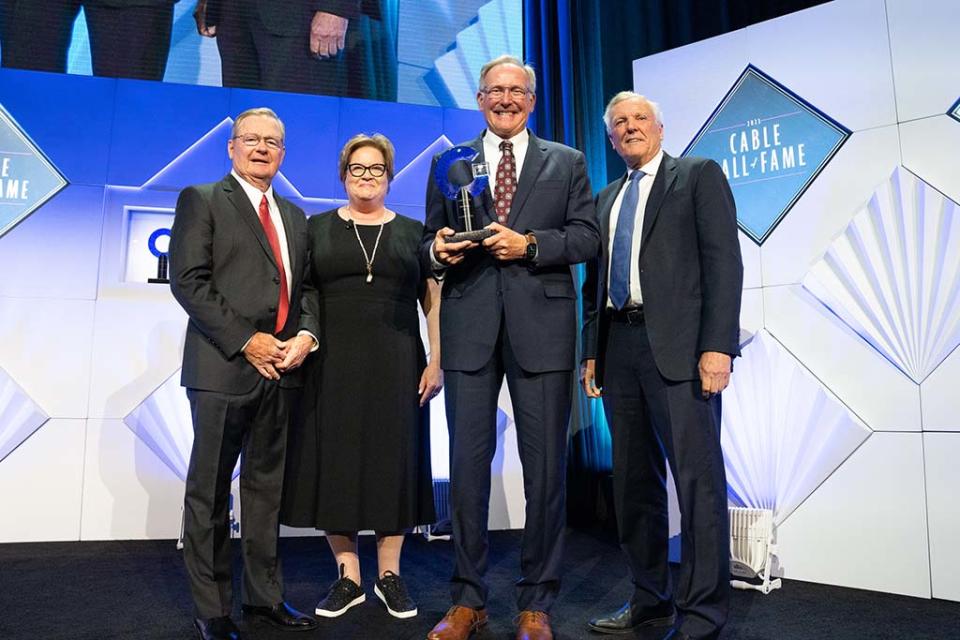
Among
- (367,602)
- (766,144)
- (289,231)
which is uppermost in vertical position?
(766,144)

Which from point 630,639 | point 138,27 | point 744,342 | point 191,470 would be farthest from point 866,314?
point 138,27

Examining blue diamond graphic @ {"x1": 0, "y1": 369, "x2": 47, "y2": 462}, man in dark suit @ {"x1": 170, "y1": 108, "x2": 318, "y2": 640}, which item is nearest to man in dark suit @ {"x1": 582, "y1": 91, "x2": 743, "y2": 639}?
man in dark suit @ {"x1": 170, "y1": 108, "x2": 318, "y2": 640}

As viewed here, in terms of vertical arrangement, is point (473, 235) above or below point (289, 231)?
below

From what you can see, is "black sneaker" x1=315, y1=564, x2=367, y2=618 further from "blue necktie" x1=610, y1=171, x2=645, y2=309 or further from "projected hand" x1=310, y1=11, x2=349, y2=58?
"projected hand" x1=310, y1=11, x2=349, y2=58

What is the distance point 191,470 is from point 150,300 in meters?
2.05

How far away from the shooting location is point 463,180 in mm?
1929

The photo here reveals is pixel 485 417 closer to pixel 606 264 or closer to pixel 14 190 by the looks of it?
pixel 606 264

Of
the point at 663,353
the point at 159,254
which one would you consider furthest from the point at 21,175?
the point at 663,353

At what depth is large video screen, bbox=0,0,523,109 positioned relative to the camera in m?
3.98

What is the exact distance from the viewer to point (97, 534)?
3639 mm

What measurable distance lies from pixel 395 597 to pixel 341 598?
0.19 meters

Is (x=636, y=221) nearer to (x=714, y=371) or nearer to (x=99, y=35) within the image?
(x=714, y=371)

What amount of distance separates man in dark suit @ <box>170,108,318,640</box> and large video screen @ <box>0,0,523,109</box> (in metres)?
2.23

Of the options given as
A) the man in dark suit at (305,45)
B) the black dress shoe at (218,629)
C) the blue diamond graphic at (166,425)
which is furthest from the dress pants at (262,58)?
the black dress shoe at (218,629)
